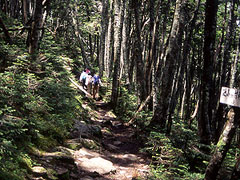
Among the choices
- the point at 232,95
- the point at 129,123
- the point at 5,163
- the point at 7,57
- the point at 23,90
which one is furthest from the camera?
the point at 129,123

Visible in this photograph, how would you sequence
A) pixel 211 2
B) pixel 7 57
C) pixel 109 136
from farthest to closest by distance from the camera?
pixel 109 136, pixel 211 2, pixel 7 57

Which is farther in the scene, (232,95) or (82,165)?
(82,165)

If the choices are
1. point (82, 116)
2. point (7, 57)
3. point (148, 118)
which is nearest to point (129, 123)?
point (148, 118)

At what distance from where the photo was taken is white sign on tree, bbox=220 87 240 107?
3.83m

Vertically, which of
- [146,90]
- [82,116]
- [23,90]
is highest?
[23,90]

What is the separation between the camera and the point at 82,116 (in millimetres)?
9727

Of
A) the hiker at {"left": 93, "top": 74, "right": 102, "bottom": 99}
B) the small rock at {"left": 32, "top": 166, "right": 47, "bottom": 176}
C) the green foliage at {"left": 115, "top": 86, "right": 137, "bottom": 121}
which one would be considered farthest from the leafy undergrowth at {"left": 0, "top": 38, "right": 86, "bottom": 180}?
the hiker at {"left": 93, "top": 74, "right": 102, "bottom": 99}

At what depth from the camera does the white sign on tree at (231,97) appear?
3.83m

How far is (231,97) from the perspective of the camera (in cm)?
389

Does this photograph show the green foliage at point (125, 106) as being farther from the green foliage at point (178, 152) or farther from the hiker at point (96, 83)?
the green foliage at point (178, 152)

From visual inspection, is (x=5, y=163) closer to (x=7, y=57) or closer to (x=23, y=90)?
(x=23, y=90)

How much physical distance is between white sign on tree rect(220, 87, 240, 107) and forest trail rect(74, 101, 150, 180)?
2.51 m

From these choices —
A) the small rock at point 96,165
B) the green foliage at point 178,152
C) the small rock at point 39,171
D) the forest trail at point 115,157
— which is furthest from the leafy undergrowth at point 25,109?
the green foliage at point 178,152

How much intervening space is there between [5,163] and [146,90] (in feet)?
31.5
